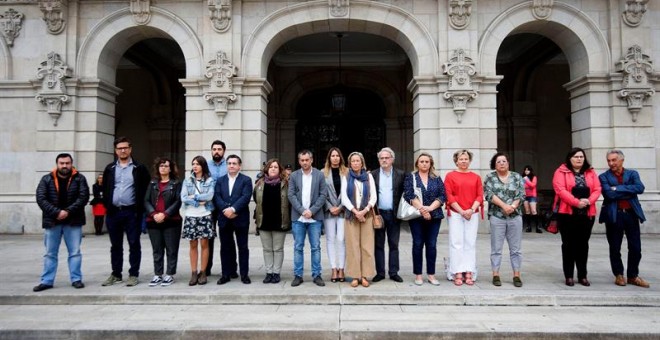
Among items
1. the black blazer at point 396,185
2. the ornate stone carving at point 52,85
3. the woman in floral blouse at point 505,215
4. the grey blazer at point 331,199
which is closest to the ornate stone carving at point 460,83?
the woman in floral blouse at point 505,215

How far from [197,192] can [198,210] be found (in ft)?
0.88

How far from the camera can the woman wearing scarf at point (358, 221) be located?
6.52m

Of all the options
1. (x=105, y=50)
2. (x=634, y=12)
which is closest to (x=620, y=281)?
(x=634, y=12)

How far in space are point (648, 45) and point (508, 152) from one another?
681 cm

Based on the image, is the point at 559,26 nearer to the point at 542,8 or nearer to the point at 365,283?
the point at 542,8

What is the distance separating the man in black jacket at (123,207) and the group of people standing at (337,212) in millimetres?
15

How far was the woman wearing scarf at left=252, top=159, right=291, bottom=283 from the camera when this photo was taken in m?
6.66

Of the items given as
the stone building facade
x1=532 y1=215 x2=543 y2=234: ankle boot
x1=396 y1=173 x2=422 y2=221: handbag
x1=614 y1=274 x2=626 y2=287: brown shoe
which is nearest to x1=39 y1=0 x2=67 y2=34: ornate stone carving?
the stone building facade

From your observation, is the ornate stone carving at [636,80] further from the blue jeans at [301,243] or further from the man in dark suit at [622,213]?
the blue jeans at [301,243]

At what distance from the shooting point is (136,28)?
12.8 metres

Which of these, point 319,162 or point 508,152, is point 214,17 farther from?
point 508,152

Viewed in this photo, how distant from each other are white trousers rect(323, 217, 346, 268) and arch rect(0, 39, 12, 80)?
11311mm

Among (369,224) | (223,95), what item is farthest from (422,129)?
(369,224)

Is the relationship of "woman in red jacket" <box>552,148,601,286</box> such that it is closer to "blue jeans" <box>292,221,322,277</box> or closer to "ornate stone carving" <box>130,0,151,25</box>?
"blue jeans" <box>292,221,322,277</box>
